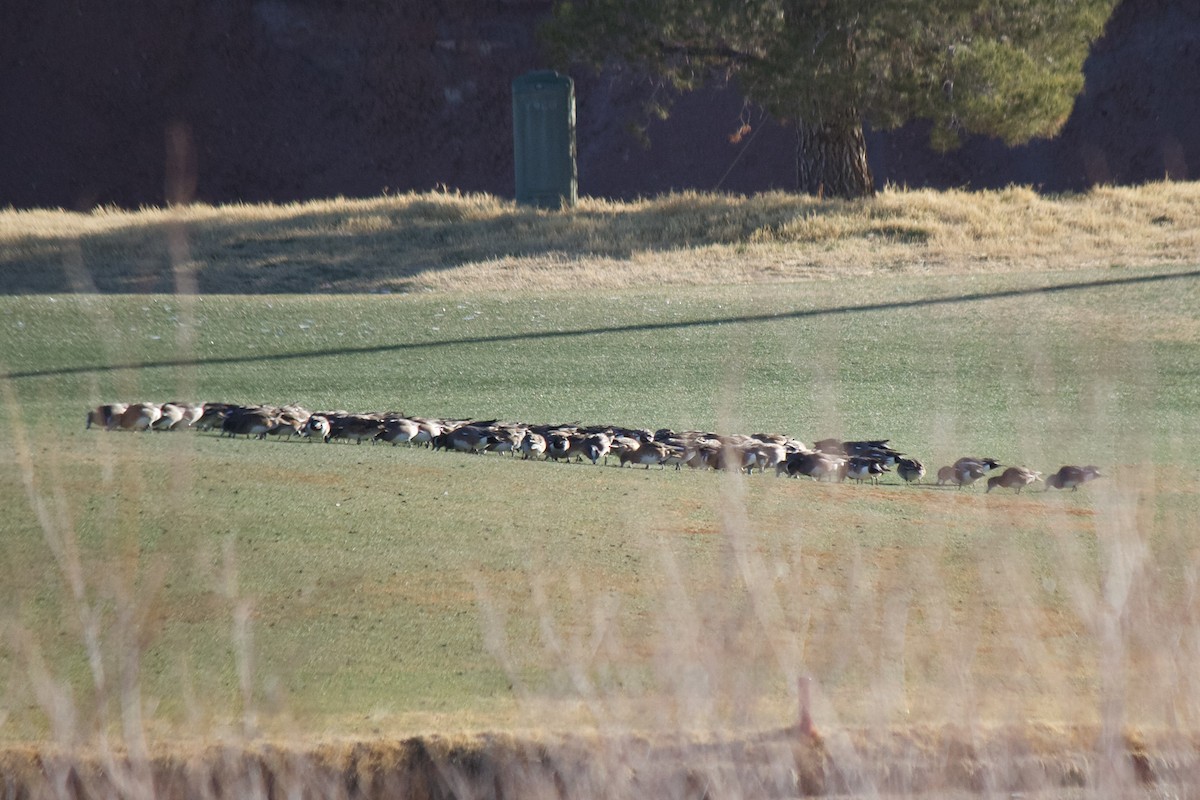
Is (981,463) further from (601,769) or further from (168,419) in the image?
(168,419)

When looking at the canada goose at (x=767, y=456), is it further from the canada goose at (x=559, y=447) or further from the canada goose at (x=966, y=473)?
the canada goose at (x=559, y=447)

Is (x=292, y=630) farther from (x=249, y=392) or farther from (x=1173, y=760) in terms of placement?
(x=249, y=392)

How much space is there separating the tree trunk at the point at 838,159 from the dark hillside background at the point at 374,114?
43.0ft

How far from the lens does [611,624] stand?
368 cm

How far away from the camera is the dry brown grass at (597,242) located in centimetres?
1480

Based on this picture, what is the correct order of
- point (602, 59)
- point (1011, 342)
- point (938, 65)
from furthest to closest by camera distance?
point (602, 59)
point (938, 65)
point (1011, 342)

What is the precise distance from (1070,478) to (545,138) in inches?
537

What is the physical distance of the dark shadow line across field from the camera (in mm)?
9894

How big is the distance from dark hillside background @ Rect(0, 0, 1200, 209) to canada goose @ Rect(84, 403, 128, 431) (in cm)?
2559

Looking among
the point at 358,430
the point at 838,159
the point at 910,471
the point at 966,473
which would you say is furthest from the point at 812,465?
the point at 838,159

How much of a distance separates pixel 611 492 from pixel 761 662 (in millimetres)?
2120

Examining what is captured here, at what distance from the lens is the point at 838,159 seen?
18500 millimetres

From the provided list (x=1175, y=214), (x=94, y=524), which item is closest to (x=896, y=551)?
(x=94, y=524)

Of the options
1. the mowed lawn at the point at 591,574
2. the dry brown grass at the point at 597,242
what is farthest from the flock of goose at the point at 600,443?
the dry brown grass at the point at 597,242
